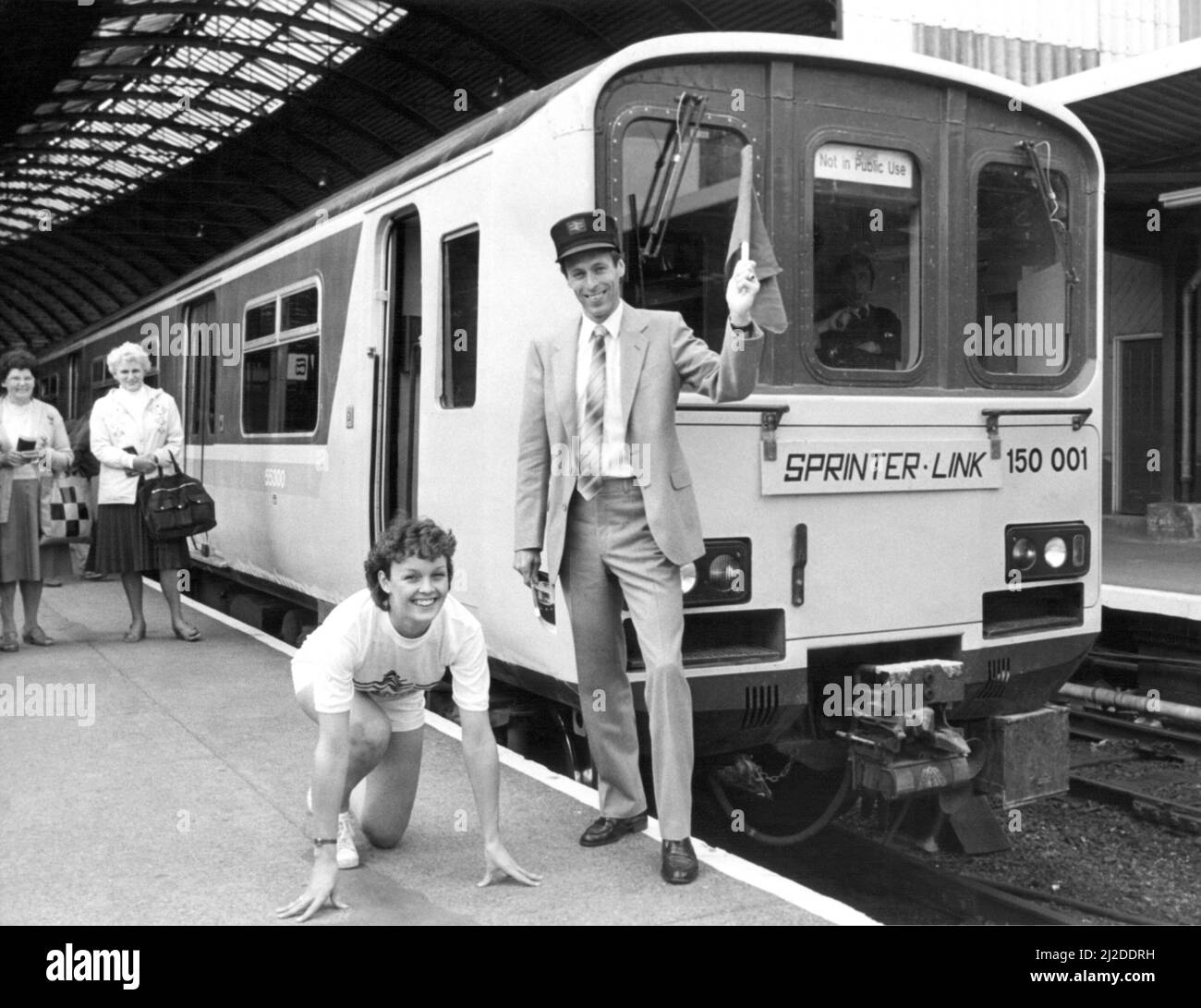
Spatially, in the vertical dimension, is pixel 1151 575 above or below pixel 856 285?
below

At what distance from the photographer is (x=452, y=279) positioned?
18.0ft

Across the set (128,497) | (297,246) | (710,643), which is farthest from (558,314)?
(128,497)

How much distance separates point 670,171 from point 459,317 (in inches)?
48.4

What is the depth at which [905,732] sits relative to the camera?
460 cm

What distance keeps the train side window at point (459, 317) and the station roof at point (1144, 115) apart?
5.17 meters

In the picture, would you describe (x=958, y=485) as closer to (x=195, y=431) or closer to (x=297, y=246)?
(x=297, y=246)

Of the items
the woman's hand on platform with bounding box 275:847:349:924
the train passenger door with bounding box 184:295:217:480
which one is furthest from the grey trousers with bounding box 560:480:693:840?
the train passenger door with bounding box 184:295:217:480

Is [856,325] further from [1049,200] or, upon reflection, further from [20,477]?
[20,477]

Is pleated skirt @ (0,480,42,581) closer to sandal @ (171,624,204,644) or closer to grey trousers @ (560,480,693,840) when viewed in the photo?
sandal @ (171,624,204,644)

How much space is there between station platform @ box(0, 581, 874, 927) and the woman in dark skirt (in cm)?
104

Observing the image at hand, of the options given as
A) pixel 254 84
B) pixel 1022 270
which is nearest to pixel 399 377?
pixel 1022 270

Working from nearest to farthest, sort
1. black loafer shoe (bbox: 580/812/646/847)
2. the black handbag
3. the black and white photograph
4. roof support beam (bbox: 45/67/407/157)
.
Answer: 1. the black and white photograph
2. black loafer shoe (bbox: 580/812/646/847)
3. the black handbag
4. roof support beam (bbox: 45/67/407/157)

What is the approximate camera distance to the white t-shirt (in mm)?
3713

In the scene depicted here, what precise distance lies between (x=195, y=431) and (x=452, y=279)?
560cm
